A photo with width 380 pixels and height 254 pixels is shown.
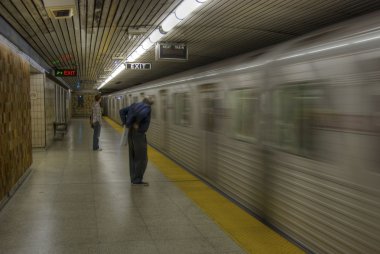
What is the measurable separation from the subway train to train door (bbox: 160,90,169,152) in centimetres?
415

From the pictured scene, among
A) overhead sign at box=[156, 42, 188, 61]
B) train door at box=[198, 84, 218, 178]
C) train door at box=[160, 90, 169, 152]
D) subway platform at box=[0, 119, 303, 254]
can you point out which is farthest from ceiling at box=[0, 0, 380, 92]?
subway platform at box=[0, 119, 303, 254]

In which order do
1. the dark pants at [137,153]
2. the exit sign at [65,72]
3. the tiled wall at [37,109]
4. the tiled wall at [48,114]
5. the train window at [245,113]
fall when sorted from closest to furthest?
1. the train window at [245,113]
2. the dark pants at [137,153]
3. the tiled wall at [37,109]
4. the tiled wall at [48,114]
5. the exit sign at [65,72]

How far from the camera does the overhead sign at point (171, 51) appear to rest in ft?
26.9

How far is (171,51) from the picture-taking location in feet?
27.1

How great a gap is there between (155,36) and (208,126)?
2127 mm

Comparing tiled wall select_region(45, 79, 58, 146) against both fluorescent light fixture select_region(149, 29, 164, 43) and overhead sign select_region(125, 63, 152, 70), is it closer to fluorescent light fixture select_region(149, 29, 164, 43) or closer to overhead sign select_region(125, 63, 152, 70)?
overhead sign select_region(125, 63, 152, 70)

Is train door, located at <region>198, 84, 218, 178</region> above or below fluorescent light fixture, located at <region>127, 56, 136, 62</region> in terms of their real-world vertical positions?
below

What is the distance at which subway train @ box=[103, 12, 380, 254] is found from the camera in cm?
284

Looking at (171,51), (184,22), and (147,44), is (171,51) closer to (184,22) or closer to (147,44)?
(147,44)

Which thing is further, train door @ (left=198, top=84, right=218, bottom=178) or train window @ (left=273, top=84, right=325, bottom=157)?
train door @ (left=198, top=84, right=218, bottom=178)

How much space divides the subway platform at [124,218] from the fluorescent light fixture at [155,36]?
8.38ft

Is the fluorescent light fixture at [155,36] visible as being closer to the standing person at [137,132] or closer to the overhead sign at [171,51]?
the overhead sign at [171,51]

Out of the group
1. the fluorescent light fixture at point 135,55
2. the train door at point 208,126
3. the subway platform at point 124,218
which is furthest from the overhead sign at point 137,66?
the train door at point 208,126

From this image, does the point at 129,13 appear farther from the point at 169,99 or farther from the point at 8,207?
the point at 169,99
